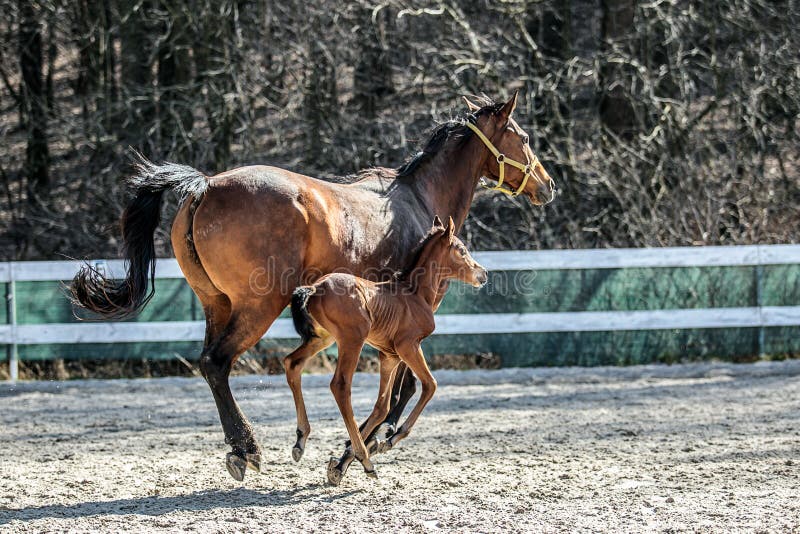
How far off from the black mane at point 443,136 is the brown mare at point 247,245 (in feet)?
0.91

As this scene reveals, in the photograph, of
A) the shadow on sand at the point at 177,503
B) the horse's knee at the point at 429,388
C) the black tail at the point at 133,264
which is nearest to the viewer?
the shadow on sand at the point at 177,503

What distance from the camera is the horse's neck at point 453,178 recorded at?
6684 mm

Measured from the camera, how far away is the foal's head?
5.78 meters

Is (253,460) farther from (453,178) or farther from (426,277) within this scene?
(453,178)

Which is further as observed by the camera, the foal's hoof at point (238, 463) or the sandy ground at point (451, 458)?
the foal's hoof at point (238, 463)

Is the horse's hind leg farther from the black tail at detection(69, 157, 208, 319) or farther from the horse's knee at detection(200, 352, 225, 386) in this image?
the black tail at detection(69, 157, 208, 319)

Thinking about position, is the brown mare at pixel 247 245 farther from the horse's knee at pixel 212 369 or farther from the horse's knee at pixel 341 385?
the horse's knee at pixel 341 385

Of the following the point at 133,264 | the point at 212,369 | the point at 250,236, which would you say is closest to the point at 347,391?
the point at 212,369

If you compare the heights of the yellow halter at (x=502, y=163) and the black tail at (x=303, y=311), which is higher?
the yellow halter at (x=502, y=163)

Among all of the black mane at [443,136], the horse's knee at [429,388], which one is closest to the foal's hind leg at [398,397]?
the horse's knee at [429,388]

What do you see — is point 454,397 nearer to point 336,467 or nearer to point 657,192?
point 336,467

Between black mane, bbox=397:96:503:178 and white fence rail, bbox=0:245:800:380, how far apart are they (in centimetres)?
326

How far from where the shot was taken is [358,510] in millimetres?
4730

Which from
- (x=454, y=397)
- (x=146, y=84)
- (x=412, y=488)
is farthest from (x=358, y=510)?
(x=146, y=84)
